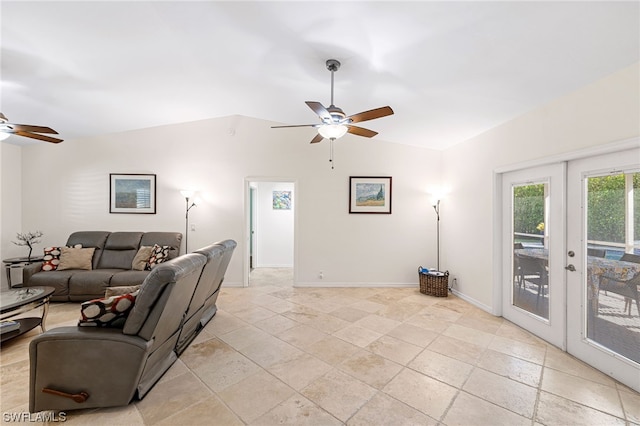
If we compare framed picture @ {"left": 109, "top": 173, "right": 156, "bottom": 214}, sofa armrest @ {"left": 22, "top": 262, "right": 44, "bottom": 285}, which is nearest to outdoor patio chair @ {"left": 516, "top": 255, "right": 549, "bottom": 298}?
framed picture @ {"left": 109, "top": 173, "right": 156, "bottom": 214}

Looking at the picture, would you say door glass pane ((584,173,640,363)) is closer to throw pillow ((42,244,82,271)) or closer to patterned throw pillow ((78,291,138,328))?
patterned throw pillow ((78,291,138,328))

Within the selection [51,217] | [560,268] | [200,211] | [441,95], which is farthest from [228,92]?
[560,268]

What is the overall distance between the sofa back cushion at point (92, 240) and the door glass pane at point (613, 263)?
6.57m

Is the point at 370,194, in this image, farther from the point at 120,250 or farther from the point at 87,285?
the point at 87,285

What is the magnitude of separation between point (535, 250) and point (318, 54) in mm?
3287

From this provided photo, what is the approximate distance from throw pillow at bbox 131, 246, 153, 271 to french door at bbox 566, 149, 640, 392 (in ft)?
18.4

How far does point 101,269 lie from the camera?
13.9ft

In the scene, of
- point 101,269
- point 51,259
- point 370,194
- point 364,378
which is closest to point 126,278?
point 101,269

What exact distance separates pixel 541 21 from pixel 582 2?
21cm

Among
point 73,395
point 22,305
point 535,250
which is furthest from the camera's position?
point 535,250

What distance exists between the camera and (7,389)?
2.05 m

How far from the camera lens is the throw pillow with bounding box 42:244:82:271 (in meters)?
4.00

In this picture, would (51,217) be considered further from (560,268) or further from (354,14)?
(560,268)

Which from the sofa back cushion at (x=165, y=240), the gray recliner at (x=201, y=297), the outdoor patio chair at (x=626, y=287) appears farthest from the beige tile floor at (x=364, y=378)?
the sofa back cushion at (x=165, y=240)
